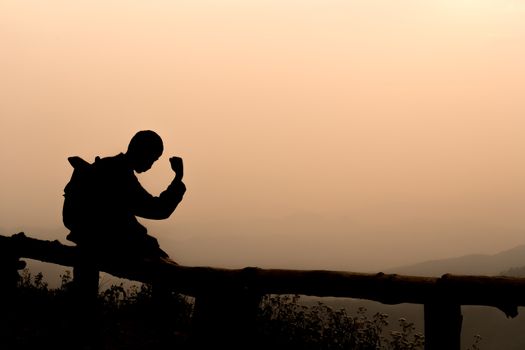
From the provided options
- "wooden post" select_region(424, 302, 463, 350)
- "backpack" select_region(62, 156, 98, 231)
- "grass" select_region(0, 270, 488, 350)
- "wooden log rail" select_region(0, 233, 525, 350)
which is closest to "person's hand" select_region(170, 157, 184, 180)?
"backpack" select_region(62, 156, 98, 231)

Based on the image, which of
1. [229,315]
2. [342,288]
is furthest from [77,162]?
[342,288]

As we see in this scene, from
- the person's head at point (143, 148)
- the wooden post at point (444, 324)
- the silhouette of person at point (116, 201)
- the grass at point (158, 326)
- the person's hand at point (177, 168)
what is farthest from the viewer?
the grass at point (158, 326)

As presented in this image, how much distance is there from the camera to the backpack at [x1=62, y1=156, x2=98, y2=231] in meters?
5.08

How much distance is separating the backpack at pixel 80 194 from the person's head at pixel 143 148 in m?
0.38

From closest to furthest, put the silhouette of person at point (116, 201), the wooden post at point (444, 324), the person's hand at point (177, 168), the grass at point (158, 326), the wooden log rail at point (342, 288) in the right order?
the wooden log rail at point (342, 288)
the wooden post at point (444, 324)
the silhouette of person at point (116, 201)
the person's hand at point (177, 168)
the grass at point (158, 326)

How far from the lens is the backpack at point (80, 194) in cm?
508

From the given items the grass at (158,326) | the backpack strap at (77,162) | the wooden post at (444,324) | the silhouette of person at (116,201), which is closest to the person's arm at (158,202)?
the silhouette of person at (116,201)

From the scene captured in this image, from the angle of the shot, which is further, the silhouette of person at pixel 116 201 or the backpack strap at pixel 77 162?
the backpack strap at pixel 77 162

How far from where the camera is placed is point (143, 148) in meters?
5.11

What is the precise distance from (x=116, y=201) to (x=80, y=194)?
0.35 metres

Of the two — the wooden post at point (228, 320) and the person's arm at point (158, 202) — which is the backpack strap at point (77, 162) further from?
the wooden post at point (228, 320)

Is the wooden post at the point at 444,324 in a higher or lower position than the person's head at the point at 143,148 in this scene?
lower

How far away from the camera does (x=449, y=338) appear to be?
3447 mm

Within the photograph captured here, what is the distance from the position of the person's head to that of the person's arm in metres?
0.22
